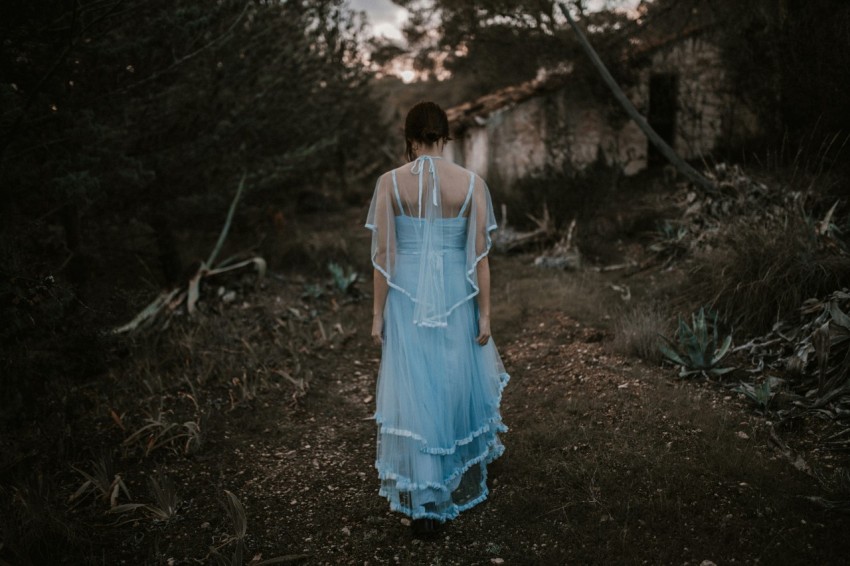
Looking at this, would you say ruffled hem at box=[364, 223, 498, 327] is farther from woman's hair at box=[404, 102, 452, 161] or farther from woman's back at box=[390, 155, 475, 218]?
woman's hair at box=[404, 102, 452, 161]

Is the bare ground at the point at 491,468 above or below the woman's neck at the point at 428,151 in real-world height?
below

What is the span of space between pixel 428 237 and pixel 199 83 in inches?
227

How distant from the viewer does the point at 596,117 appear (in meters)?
12.5

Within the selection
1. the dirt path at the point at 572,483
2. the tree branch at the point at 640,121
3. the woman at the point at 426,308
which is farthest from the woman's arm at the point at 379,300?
the tree branch at the point at 640,121

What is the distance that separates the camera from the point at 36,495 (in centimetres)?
316

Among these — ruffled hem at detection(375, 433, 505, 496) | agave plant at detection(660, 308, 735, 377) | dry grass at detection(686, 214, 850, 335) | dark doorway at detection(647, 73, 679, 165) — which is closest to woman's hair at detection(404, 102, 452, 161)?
ruffled hem at detection(375, 433, 505, 496)

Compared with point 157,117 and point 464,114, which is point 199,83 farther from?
point 464,114

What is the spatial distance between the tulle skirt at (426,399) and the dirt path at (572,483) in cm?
30

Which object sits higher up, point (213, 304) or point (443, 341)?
point (443, 341)

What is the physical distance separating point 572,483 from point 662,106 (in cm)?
1204

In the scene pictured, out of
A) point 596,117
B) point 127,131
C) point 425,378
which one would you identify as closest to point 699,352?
point 425,378

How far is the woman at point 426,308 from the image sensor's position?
276 cm

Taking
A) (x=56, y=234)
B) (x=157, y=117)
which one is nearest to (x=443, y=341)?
(x=157, y=117)

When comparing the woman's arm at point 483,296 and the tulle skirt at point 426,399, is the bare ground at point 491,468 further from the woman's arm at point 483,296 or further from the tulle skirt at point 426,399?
the woman's arm at point 483,296
